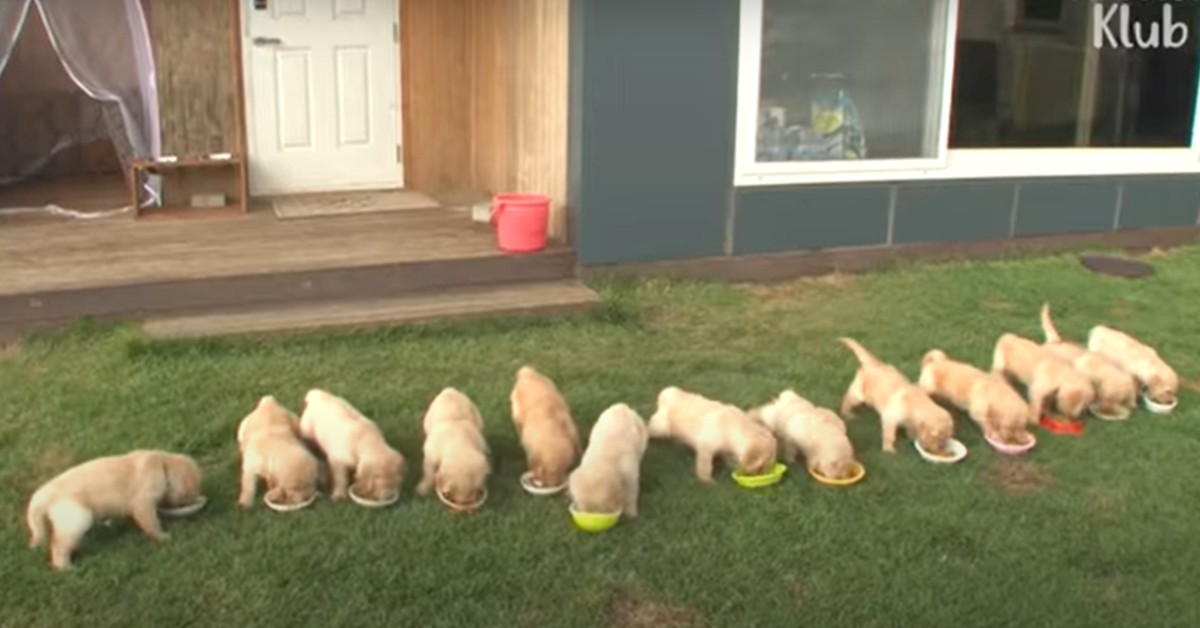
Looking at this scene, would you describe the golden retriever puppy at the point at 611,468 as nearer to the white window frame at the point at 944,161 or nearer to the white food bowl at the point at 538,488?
the white food bowl at the point at 538,488

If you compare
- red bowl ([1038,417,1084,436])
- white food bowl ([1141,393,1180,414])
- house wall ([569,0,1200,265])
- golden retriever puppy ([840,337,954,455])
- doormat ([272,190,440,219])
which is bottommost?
red bowl ([1038,417,1084,436])

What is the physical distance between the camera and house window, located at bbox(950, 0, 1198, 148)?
8.07 meters

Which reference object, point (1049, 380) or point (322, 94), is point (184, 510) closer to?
point (1049, 380)

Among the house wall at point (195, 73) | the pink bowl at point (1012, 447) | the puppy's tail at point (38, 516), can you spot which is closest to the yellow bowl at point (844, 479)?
the pink bowl at point (1012, 447)

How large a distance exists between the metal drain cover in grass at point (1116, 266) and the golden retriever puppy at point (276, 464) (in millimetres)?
5538

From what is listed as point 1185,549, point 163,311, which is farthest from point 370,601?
point 163,311

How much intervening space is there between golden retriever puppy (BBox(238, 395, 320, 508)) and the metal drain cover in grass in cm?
554

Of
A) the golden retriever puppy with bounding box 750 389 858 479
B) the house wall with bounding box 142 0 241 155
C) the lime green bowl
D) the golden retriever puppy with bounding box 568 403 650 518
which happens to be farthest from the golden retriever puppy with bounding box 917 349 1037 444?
the house wall with bounding box 142 0 241 155

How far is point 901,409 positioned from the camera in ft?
15.8

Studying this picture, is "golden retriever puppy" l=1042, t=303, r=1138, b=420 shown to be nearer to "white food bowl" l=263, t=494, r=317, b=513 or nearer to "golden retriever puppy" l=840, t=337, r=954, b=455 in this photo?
"golden retriever puppy" l=840, t=337, r=954, b=455

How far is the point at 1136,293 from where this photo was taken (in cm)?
744

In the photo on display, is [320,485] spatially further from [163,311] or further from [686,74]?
[686,74]

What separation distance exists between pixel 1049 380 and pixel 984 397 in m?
0.39

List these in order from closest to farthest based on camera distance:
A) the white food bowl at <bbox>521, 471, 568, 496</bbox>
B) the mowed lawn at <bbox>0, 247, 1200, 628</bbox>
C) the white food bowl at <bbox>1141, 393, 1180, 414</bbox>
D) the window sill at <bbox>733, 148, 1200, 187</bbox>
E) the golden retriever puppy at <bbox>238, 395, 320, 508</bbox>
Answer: the mowed lawn at <bbox>0, 247, 1200, 628</bbox> → the golden retriever puppy at <bbox>238, 395, 320, 508</bbox> → the white food bowl at <bbox>521, 471, 568, 496</bbox> → the white food bowl at <bbox>1141, 393, 1180, 414</bbox> → the window sill at <bbox>733, 148, 1200, 187</bbox>
